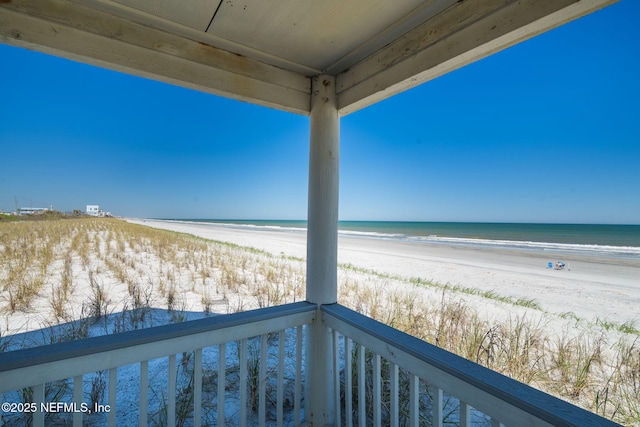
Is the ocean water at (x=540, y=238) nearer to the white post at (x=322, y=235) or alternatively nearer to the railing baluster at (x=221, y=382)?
the white post at (x=322, y=235)

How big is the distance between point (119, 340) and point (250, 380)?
1133 millimetres

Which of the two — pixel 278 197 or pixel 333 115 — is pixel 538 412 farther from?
pixel 278 197

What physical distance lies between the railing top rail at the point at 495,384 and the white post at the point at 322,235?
0.38 meters

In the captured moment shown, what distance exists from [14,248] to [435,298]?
214 inches

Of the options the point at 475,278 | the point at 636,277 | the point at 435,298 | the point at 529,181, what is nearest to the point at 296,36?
the point at 435,298

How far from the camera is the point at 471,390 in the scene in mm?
856

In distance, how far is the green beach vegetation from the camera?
1.94 metres

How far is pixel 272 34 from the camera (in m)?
1.23

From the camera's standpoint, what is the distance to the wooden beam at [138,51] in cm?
99

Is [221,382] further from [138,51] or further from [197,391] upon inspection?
[138,51]

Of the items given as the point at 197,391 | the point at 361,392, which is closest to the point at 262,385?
the point at 197,391

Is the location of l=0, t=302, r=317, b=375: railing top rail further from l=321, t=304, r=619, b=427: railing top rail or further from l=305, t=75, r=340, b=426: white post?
l=321, t=304, r=619, b=427: railing top rail

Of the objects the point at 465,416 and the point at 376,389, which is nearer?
the point at 465,416

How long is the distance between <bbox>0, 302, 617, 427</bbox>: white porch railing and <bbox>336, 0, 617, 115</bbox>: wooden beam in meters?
1.12
